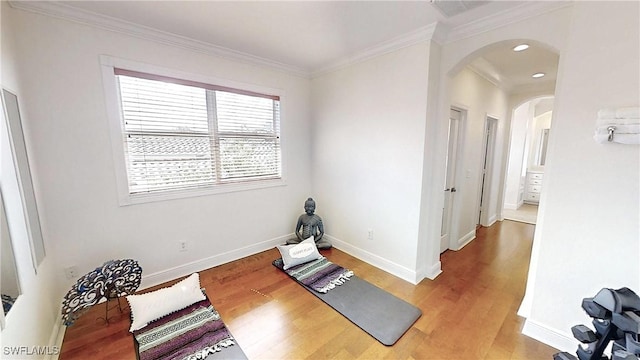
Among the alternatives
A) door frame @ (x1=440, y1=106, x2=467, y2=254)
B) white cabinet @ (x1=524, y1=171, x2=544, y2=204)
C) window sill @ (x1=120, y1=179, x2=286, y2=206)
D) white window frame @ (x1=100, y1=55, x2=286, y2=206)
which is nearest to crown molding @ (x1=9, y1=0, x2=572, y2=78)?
white window frame @ (x1=100, y1=55, x2=286, y2=206)

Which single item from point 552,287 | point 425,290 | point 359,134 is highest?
point 359,134

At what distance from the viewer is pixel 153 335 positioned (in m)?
1.82

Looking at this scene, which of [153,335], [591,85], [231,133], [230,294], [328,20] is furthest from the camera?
[231,133]

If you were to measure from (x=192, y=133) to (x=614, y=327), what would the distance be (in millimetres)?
3318

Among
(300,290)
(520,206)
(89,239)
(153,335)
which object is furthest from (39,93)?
(520,206)

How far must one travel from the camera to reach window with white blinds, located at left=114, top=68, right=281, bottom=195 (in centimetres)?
229

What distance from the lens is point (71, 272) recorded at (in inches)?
82.5

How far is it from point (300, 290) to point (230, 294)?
2.27 feet

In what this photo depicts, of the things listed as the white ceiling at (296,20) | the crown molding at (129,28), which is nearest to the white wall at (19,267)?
the crown molding at (129,28)

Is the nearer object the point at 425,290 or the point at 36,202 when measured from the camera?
the point at 36,202

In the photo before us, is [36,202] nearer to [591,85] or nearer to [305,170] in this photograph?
[305,170]

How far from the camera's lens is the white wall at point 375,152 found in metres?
2.45

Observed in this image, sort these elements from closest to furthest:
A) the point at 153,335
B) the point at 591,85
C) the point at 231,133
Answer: the point at 591,85 < the point at 153,335 < the point at 231,133

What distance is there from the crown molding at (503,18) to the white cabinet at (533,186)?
5.69 meters
